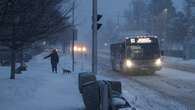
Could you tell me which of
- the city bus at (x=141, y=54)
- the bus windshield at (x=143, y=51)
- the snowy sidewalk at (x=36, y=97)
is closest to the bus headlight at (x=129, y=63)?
the city bus at (x=141, y=54)

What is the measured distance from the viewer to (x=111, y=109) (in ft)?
42.9

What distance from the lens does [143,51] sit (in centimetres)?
3734

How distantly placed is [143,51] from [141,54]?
11.8 inches

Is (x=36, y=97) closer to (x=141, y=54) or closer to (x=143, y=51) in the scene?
(x=143, y=51)

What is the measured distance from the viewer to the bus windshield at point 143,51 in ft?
122

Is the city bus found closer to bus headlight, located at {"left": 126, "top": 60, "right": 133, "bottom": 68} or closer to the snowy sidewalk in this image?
bus headlight, located at {"left": 126, "top": 60, "right": 133, "bottom": 68}

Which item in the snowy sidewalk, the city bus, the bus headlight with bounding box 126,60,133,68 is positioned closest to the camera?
the snowy sidewalk

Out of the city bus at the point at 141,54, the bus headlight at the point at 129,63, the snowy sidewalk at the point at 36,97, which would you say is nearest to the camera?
the snowy sidewalk at the point at 36,97

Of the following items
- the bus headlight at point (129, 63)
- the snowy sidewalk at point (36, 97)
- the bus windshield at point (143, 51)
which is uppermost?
the bus windshield at point (143, 51)

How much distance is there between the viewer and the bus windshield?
37250 mm

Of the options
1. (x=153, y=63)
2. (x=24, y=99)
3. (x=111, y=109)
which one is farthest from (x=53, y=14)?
(x=153, y=63)

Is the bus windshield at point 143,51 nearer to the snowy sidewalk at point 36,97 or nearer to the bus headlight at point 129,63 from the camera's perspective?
the bus headlight at point 129,63

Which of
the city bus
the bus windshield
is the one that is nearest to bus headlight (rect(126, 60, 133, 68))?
the city bus

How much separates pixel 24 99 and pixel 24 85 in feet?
15.5
